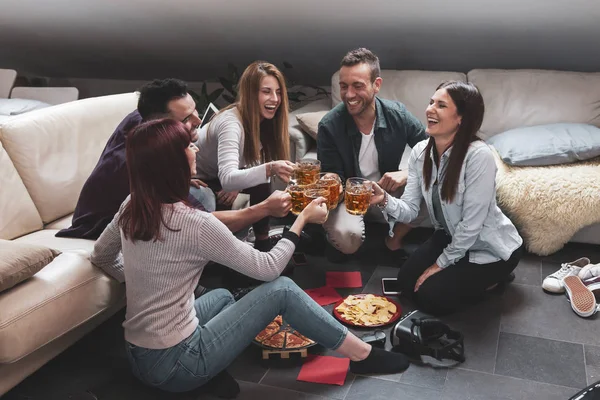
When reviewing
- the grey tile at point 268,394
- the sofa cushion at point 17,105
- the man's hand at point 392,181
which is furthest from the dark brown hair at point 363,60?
the sofa cushion at point 17,105

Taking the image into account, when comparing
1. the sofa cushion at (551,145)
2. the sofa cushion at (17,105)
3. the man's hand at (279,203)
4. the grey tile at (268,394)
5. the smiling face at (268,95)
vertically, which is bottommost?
the grey tile at (268,394)

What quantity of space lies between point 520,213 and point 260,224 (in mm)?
1306

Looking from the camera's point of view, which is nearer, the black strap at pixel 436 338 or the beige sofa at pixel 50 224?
the beige sofa at pixel 50 224

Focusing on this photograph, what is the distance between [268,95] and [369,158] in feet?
2.18

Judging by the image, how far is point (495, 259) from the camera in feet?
8.00

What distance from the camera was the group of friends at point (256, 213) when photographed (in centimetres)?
174

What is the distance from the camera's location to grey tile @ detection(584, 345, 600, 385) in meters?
2.03

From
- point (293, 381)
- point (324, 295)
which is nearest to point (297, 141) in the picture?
point (324, 295)

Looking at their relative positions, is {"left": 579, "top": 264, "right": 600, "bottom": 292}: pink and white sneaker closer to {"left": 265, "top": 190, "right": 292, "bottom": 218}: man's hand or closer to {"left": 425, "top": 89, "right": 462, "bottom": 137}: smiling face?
{"left": 425, "top": 89, "right": 462, "bottom": 137}: smiling face

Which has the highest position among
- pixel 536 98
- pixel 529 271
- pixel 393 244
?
pixel 536 98

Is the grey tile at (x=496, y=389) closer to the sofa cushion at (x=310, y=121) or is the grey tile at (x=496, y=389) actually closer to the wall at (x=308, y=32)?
the sofa cushion at (x=310, y=121)

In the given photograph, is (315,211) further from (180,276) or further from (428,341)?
(428,341)

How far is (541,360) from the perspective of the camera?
2.15 metres

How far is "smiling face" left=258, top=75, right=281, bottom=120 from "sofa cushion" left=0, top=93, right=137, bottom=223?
0.88m
